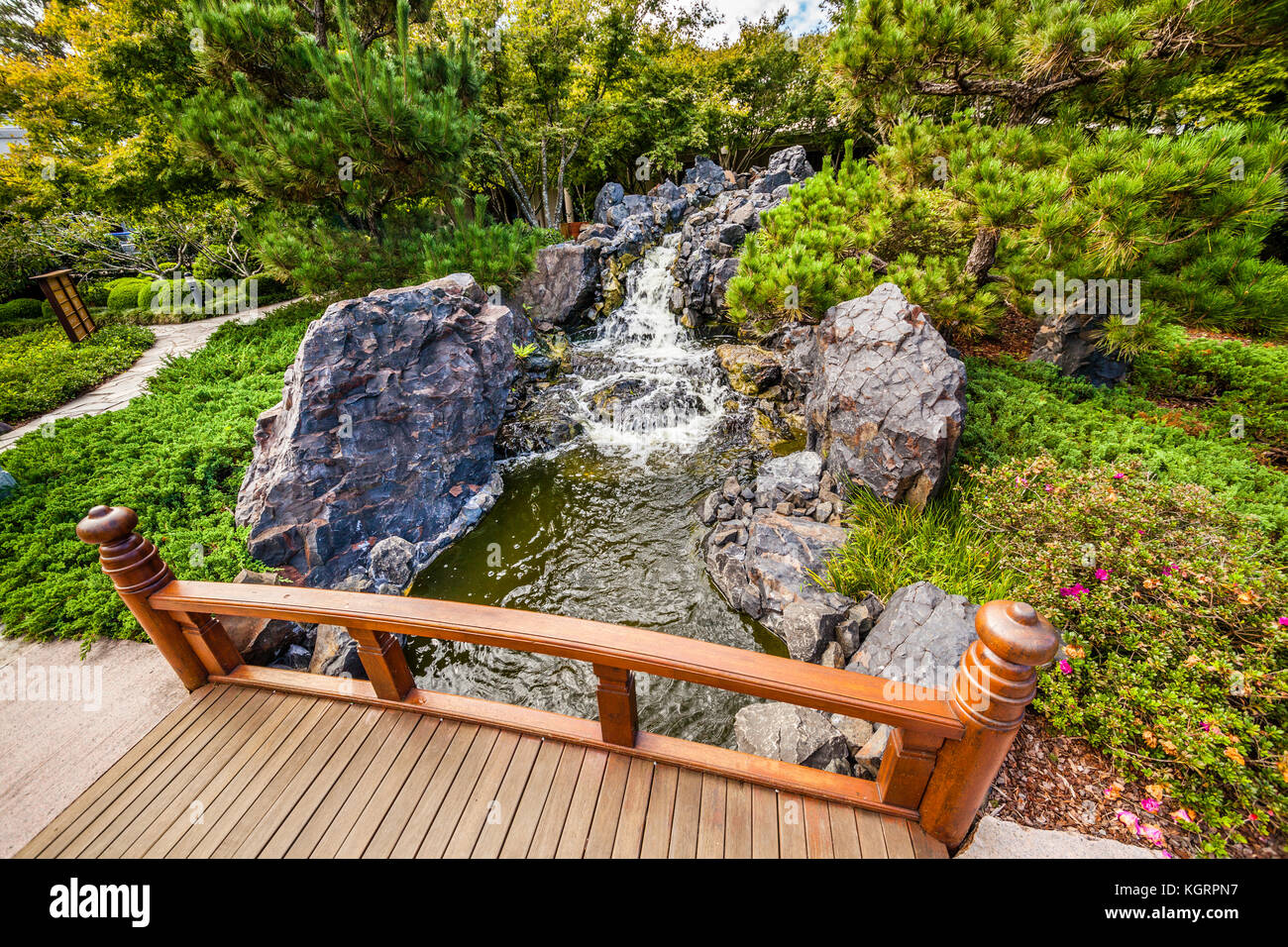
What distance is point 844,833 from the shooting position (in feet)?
6.61

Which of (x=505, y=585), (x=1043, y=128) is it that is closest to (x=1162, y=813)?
(x=505, y=585)

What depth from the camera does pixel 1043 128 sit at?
4.95 metres

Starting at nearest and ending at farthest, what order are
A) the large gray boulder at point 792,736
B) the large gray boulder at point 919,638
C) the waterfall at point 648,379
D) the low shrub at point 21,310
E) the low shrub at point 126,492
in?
the large gray boulder at point 792,736, the large gray boulder at point 919,638, the low shrub at point 126,492, the waterfall at point 648,379, the low shrub at point 21,310

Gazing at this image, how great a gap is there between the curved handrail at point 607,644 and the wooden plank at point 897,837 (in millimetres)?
625

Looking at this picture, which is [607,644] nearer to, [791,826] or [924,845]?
[791,826]

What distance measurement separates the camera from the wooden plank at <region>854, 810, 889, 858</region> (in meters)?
1.96

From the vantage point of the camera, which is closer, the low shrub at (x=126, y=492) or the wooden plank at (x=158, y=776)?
the wooden plank at (x=158, y=776)

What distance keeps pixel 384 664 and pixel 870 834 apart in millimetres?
2498

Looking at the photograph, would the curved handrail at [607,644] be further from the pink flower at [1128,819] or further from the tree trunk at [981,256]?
the tree trunk at [981,256]

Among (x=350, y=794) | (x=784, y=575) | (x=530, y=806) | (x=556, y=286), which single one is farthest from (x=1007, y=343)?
(x=350, y=794)

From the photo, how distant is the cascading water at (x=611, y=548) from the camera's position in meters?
4.25

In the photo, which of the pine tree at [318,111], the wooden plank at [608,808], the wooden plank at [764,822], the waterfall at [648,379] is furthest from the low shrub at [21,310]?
the wooden plank at [764,822]

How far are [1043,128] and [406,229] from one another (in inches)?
417
